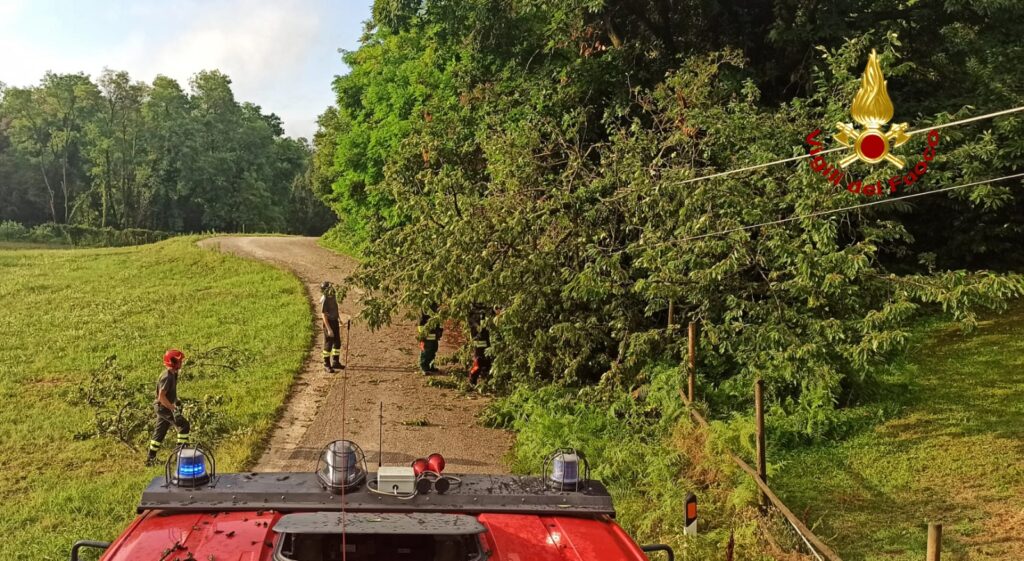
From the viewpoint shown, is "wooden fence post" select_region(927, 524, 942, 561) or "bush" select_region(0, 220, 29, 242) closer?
"wooden fence post" select_region(927, 524, 942, 561)

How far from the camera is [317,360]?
1778 cm

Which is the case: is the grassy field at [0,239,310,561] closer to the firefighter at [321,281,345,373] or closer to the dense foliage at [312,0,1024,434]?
the firefighter at [321,281,345,373]

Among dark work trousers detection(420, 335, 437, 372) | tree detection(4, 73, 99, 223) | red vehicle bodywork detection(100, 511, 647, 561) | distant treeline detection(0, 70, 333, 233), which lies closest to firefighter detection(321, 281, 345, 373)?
dark work trousers detection(420, 335, 437, 372)

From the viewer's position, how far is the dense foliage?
11.9m

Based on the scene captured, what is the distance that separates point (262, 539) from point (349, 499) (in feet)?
1.86

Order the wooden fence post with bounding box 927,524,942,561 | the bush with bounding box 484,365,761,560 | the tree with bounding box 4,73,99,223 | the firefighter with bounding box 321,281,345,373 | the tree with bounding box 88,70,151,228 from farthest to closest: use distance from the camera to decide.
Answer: the tree with bounding box 4,73,99,223 → the tree with bounding box 88,70,151,228 → the firefighter with bounding box 321,281,345,373 → the bush with bounding box 484,365,761,560 → the wooden fence post with bounding box 927,524,942,561

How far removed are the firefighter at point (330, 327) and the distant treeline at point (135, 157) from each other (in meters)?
50.9

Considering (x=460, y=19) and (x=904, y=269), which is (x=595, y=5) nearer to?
(x=460, y=19)

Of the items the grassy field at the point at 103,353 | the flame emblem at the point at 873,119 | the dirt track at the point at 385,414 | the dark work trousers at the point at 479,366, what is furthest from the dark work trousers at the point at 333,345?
the flame emblem at the point at 873,119

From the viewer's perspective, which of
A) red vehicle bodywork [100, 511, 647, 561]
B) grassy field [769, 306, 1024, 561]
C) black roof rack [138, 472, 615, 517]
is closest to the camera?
red vehicle bodywork [100, 511, 647, 561]

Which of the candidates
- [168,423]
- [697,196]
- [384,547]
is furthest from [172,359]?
[697,196]

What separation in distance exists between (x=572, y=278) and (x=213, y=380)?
7665mm

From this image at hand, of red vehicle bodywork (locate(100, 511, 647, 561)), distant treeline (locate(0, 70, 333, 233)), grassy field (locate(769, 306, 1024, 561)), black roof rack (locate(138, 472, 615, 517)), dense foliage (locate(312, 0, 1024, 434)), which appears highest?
distant treeline (locate(0, 70, 333, 233))

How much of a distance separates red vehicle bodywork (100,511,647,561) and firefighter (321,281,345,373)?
11.5m
